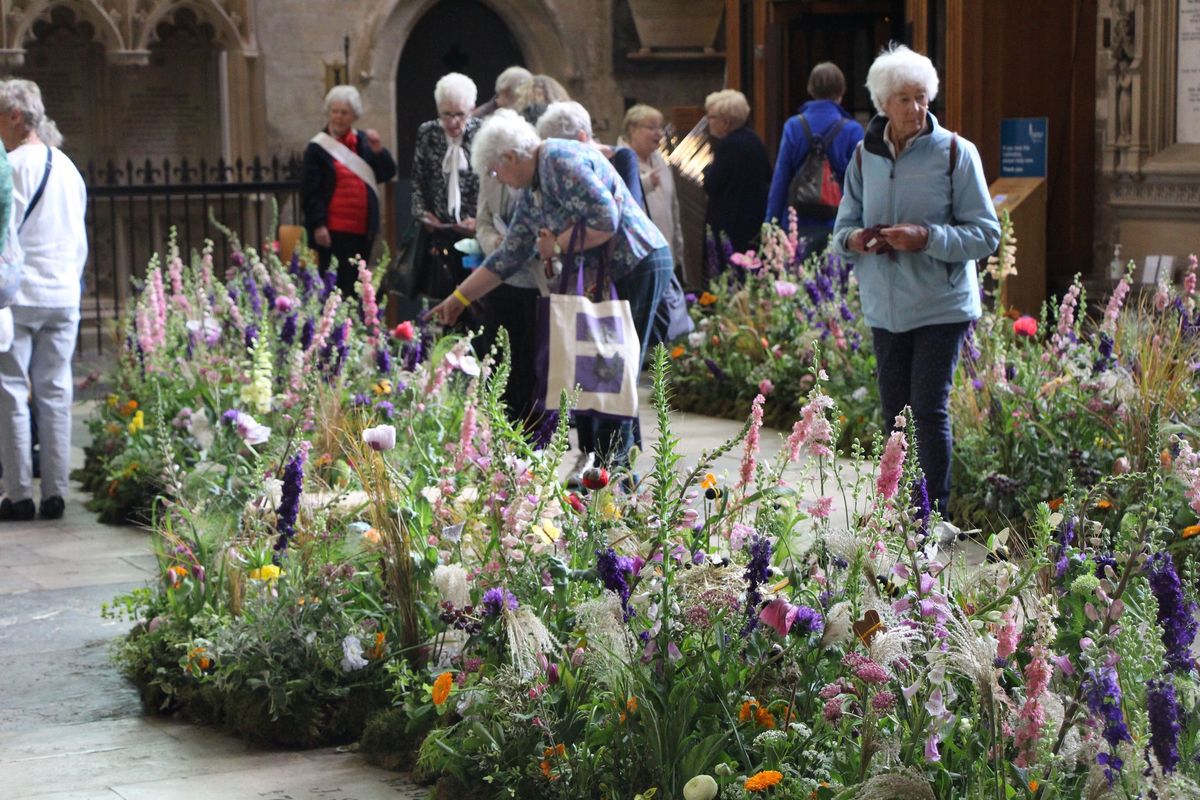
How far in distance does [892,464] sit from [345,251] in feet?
25.5

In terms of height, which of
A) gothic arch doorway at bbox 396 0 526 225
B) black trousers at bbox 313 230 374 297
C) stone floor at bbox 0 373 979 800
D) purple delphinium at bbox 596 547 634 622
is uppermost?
gothic arch doorway at bbox 396 0 526 225

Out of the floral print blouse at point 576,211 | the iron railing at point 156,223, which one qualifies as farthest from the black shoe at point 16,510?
the iron railing at point 156,223

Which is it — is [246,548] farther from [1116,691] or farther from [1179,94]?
[1179,94]

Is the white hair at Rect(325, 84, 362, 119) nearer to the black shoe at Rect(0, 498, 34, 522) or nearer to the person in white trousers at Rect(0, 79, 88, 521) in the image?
the person in white trousers at Rect(0, 79, 88, 521)

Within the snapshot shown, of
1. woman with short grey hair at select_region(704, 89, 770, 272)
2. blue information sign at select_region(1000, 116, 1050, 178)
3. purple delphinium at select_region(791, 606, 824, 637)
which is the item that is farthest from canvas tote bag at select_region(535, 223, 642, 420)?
blue information sign at select_region(1000, 116, 1050, 178)

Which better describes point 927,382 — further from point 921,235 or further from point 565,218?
point 565,218

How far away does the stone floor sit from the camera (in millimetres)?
4191

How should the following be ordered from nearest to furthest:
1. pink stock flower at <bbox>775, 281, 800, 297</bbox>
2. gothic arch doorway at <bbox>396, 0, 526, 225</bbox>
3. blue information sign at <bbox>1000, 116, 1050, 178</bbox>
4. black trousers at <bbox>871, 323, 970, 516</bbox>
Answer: black trousers at <bbox>871, 323, 970, 516</bbox> → pink stock flower at <bbox>775, 281, 800, 297</bbox> → blue information sign at <bbox>1000, 116, 1050, 178</bbox> → gothic arch doorway at <bbox>396, 0, 526, 225</bbox>

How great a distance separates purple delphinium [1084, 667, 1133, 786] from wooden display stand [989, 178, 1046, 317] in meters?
8.81

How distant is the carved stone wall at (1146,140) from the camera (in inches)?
436

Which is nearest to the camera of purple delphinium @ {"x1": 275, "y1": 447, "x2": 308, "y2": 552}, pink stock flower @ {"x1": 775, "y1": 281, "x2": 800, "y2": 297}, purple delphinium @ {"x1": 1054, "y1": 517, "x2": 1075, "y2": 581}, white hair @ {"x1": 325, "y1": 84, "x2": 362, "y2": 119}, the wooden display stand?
purple delphinium @ {"x1": 1054, "y1": 517, "x2": 1075, "y2": 581}

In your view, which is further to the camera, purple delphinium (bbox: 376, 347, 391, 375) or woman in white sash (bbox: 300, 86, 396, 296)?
woman in white sash (bbox: 300, 86, 396, 296)

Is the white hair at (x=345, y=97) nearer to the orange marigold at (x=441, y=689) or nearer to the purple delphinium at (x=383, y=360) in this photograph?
the purple delphinium at (x=383, y=360)

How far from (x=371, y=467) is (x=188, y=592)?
0.64 metres
